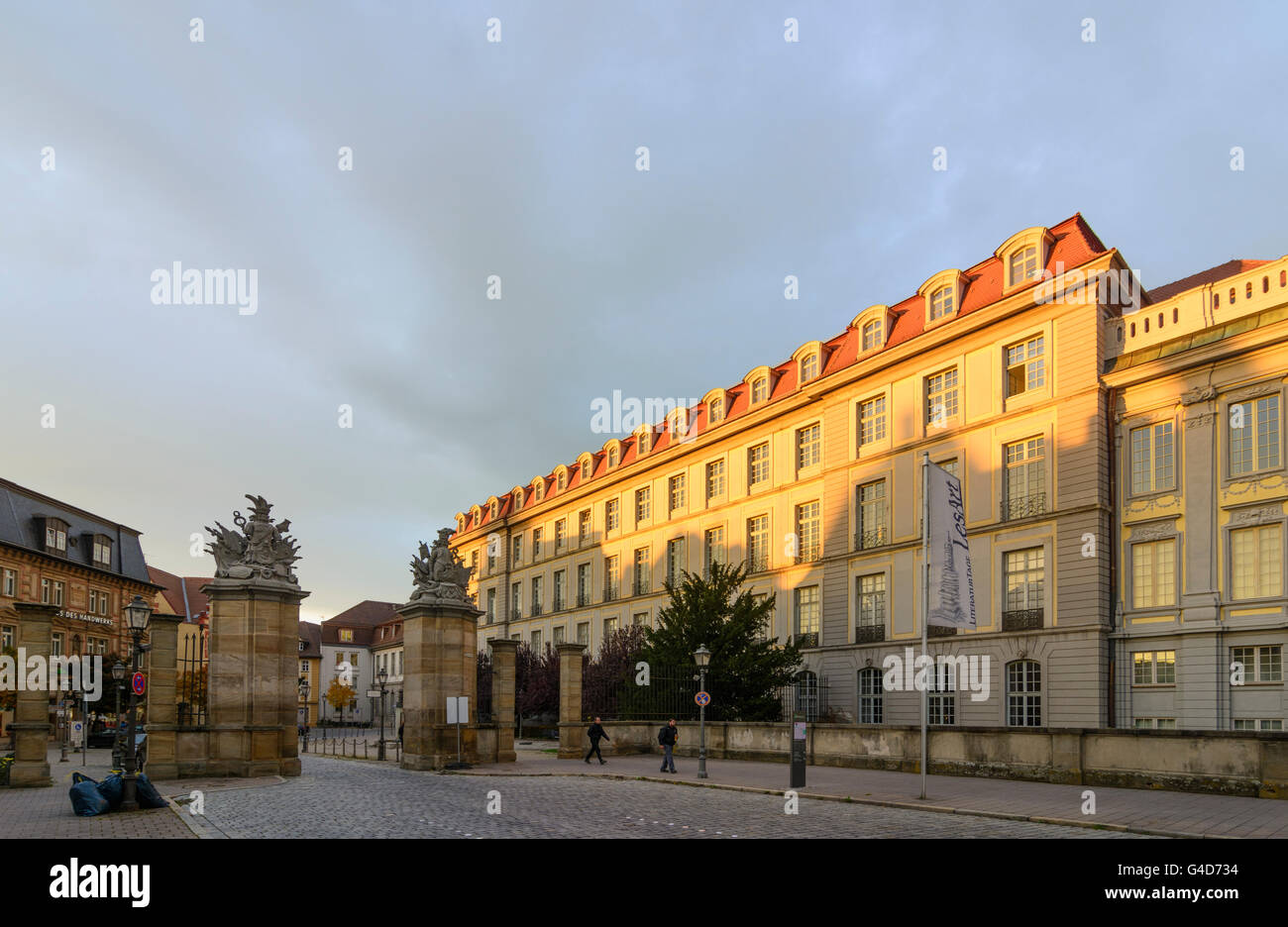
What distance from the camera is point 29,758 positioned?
2317 cm

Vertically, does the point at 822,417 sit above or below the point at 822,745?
above

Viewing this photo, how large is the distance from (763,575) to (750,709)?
12.4m

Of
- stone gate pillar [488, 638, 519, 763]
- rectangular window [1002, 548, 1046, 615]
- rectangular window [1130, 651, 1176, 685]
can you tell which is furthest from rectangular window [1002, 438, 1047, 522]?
stone gate pillar [488, 638, 519, 763]

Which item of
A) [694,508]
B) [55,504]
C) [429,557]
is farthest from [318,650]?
[429,557]

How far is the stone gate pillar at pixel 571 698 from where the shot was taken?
32656 mm

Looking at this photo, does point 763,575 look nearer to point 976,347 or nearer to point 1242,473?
point 976,347

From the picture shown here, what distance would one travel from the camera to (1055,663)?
32781 millimetres

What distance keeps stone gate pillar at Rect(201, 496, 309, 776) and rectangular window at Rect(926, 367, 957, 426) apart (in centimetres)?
2381

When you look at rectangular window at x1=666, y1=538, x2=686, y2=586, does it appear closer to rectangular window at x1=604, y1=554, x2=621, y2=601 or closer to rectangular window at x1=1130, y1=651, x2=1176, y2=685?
rectangular window at x1=604, y1=554, x2=621, y2=601

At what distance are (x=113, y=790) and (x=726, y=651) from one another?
22.6 m

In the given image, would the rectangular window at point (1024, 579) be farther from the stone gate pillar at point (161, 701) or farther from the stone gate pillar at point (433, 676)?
the stone gate pillar at point (161, 701)

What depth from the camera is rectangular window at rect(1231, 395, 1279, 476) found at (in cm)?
2855

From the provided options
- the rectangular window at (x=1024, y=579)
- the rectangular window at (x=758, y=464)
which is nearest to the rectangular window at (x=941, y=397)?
the rectangular window at (x=1024, y=579)

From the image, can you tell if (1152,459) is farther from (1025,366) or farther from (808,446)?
(808,446)
